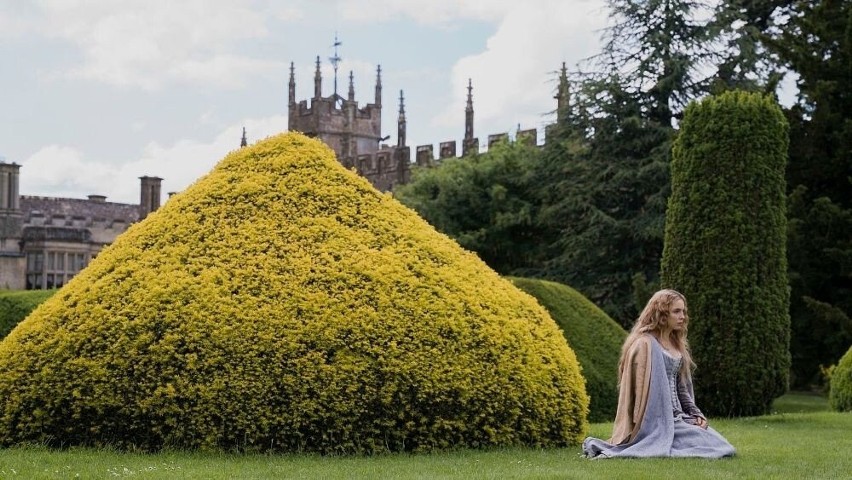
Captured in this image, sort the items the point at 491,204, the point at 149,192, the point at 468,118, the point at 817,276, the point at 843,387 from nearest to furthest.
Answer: the point at 843,387 → the point at 817,276 → the point at 491,204 → the point at 468,118 → the point at 149,192

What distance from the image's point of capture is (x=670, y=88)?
2820cm

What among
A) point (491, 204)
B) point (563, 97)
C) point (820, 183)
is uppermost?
point (563, 97)

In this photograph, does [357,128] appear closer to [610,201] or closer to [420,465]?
[610,201]

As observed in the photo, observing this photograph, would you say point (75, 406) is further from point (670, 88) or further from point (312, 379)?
point (670, 88)

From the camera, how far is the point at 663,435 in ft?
28.2

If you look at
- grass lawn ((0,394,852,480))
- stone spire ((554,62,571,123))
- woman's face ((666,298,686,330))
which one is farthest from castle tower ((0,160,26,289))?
woman's face ((666,298,686,330))

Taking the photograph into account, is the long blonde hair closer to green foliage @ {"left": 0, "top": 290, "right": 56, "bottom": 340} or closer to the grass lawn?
the grass lawn

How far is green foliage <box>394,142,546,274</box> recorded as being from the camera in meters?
31.3

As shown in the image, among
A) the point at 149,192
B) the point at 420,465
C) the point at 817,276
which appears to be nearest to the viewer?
the point at 420,465

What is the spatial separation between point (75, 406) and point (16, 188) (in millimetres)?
55571

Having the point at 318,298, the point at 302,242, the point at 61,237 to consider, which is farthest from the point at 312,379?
the point at 61,237

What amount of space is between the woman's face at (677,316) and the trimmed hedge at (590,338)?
4.69 metres

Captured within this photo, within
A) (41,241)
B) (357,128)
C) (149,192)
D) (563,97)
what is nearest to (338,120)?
(357,128)

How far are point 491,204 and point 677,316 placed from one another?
2353cm
